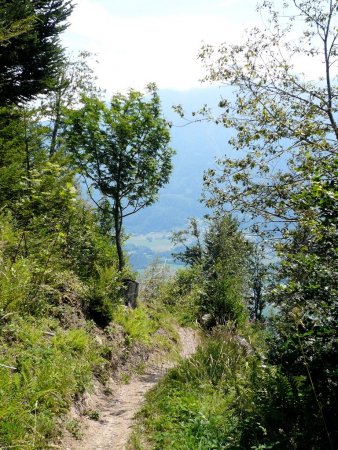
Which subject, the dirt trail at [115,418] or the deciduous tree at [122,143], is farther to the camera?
the deciduous tree at [122,143]

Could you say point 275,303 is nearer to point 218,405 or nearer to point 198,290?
point 218,405

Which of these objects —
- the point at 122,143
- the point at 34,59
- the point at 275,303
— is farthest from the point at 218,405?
the point at 34,59

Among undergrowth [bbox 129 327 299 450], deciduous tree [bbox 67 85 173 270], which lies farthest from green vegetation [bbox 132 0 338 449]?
deciduous tree [bbox 67 85 173 270]

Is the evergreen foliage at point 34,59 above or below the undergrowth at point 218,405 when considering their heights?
above

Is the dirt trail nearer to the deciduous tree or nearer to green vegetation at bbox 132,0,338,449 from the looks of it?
green vegetation at bbox 132,0,338,449

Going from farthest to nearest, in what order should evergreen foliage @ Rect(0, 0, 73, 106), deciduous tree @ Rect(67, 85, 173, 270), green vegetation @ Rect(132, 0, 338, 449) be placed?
deciduous tree @ Rect(67, 85, 173, 270) → evergreen foliage @ Rect(0, 0, 73, 106) → green vegetation @ Rect(132, 0, 338, 449)

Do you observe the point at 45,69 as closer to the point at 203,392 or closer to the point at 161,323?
the point at 161,323

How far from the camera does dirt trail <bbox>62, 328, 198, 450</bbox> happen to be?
6277 mm

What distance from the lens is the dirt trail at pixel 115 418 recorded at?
6277 mm

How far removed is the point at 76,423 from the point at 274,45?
454 inches

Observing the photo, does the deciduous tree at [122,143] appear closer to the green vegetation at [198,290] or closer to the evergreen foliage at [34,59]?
the green vegetation at [198,290]

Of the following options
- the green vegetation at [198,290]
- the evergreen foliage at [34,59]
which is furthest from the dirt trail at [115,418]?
the evergreen foliage at [34,59]

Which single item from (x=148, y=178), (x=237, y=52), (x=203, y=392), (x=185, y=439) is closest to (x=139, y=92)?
(x=148, y=178)

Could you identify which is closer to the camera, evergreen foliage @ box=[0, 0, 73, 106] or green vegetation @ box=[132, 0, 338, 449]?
green vegetation @ box=[132, 0, 338, 449]
